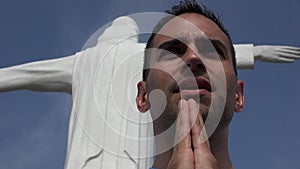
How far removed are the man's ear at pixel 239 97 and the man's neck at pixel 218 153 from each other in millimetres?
188

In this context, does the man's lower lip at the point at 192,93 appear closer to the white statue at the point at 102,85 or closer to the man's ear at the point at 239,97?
the man's ear at the point at 239,97

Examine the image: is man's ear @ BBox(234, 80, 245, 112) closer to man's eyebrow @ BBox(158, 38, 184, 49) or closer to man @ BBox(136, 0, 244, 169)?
man @ BBox(136, 0, 244, 169)

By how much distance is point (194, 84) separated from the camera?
1.59 meters

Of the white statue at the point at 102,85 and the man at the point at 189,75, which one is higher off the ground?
the man at the point at 189,75

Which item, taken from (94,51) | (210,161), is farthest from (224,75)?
(94,51)

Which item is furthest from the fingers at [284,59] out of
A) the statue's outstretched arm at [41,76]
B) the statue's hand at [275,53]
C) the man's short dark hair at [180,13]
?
the man's short dark hair at [180,13]

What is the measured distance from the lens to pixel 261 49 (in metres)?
4.30

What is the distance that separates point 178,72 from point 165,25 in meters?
0.34

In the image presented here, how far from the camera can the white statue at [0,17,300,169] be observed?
370cm

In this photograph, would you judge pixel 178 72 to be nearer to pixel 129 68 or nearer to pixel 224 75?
pixel 224 75

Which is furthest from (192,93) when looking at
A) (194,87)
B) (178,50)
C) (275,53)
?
(275,53)

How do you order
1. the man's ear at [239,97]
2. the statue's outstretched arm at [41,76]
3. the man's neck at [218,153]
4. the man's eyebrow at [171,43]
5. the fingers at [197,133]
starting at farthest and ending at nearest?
the statue's outstretched arm at [41,76] < the man's ear at [239,97] < the man's eyebrow at [171,43] < the man's neck at [218,153] < the fingers at [197,133]

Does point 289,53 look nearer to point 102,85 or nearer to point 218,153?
point 102,85

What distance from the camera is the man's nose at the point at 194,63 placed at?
165cm
